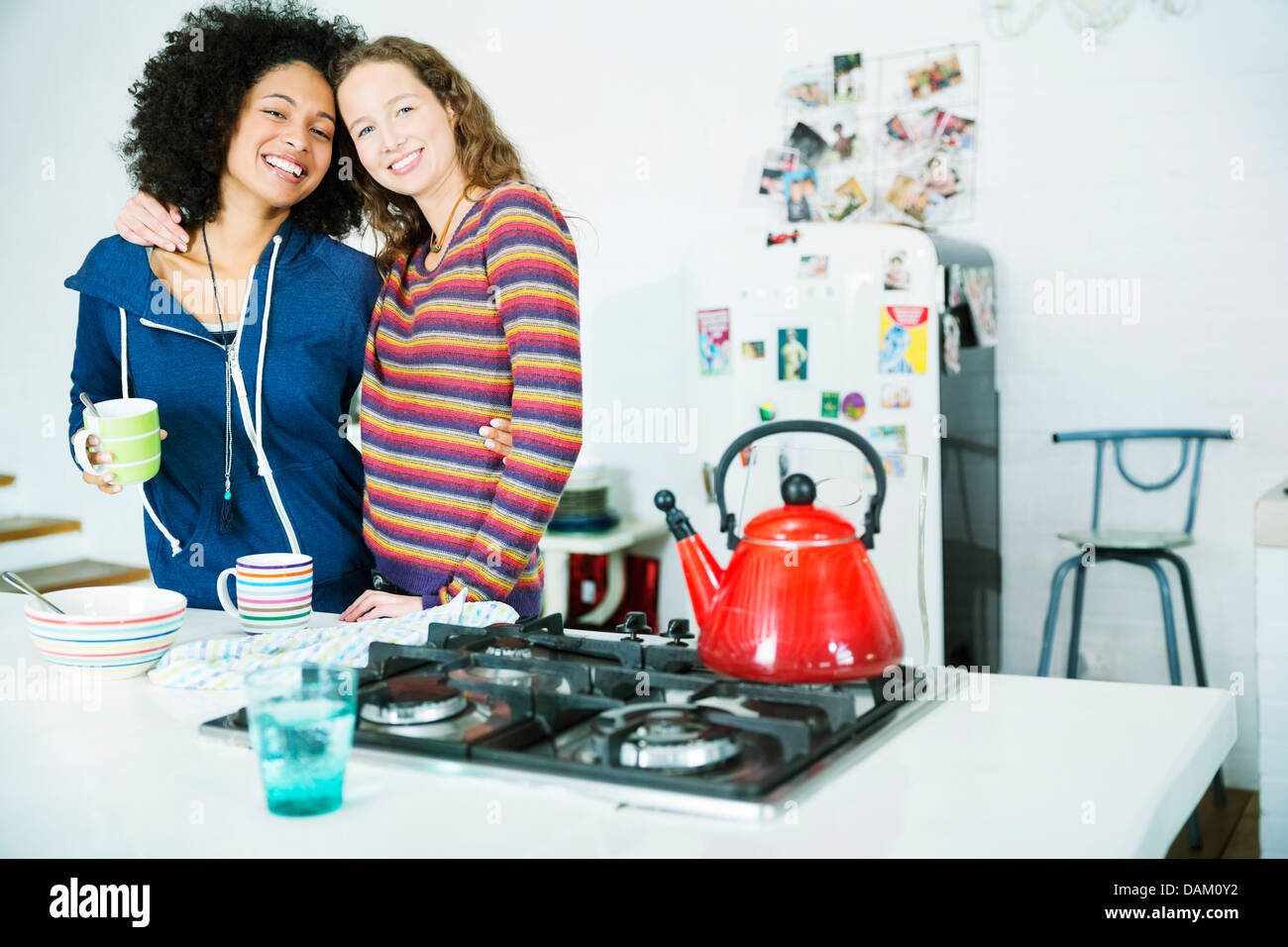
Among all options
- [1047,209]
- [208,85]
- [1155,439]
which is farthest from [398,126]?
[1155,439]

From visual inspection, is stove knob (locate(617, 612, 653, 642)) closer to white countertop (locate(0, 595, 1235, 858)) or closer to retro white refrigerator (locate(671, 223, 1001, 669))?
white countertop (locate(0, 595, 1235, 858))

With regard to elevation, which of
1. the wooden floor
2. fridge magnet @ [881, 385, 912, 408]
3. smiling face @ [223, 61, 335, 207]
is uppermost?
smiling face @ [223, 61, 335, 207]

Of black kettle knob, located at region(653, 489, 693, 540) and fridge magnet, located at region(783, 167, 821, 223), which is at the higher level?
fridge magnet, located at region(783, 167, 821, 223)

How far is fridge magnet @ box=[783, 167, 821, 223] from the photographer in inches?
132

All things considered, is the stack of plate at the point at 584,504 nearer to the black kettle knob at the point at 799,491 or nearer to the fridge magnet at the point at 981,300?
the fridge magnet at the point at 981,300

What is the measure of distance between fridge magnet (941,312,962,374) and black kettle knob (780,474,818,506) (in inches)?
74.8

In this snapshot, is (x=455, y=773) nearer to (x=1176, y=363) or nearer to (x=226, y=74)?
(x=226, y=74)

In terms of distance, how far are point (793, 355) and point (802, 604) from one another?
195cm

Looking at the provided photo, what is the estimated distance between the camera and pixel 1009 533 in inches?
127

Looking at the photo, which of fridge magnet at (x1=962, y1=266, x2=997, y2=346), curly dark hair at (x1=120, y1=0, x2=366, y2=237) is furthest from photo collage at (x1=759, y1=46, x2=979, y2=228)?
curly dark hair at (x1=120, y1=0, x2=366, y2=237)

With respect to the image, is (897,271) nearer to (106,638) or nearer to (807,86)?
(807,86)

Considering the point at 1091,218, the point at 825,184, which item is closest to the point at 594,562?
the point at 825,184

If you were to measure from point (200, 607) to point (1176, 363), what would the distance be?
8.21ft

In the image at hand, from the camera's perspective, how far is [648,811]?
0.75 m
